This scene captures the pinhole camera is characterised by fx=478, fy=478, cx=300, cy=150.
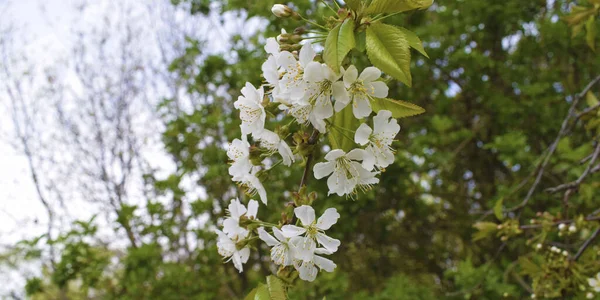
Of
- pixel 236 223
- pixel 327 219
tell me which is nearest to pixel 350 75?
pixel 327 219

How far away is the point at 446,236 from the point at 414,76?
1.35m

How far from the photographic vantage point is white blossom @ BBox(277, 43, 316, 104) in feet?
2.44

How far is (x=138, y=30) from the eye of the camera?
22.1ft

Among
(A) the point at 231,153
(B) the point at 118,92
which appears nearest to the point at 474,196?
(A) the point at 231,153

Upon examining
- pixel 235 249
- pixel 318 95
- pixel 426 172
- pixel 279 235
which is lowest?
pixel 426 172

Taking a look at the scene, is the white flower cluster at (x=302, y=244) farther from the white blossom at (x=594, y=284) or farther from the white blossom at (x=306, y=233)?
the white blossom at (x=594, y=284)

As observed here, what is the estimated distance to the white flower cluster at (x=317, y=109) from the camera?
2.45ft

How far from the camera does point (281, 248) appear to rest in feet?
2.71

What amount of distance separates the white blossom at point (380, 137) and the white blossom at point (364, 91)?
34 millimetres

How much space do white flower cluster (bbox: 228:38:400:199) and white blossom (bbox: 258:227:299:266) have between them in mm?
64

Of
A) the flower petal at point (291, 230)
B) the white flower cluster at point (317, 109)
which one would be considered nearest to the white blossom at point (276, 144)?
the white flower cluster at point (317, 109)

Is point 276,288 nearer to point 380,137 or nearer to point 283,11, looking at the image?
point 380,137

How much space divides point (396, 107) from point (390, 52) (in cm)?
12

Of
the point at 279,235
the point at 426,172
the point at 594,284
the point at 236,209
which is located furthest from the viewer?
the point at 426,172
